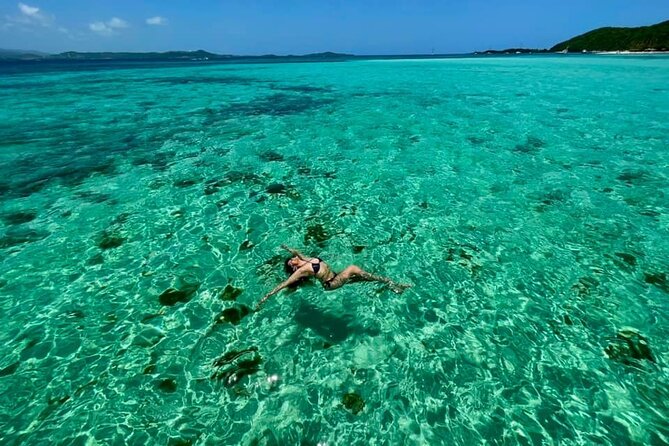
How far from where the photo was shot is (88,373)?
7.23m

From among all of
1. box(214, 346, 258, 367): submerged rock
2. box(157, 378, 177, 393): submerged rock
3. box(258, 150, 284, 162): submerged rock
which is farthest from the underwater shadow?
box(258, 150, 284, 162): submerged rock

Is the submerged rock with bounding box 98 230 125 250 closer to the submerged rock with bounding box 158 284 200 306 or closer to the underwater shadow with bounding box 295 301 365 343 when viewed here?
the submerged rock with bounding box 158 284 200 306

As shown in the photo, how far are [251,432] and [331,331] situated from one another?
286 cm

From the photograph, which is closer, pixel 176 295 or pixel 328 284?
pixel 176 295

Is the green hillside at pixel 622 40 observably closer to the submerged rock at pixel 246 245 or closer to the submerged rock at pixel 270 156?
the submerged rock at pixel 270 156

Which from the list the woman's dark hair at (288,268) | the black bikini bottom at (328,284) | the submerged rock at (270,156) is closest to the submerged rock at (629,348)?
the black bikini bottom at (328,284)

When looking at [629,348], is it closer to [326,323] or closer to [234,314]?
[326,323]

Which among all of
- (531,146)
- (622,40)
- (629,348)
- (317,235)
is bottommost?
(629,348)

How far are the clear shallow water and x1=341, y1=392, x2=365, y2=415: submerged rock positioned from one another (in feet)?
0.33

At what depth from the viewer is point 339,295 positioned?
9508 millimetres

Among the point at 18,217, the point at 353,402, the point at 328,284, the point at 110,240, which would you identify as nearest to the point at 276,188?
the point at 110,240

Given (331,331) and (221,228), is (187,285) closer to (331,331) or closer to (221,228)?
(221,228)

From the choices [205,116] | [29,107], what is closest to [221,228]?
[205,116]

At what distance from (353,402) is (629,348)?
6277 millimetres
